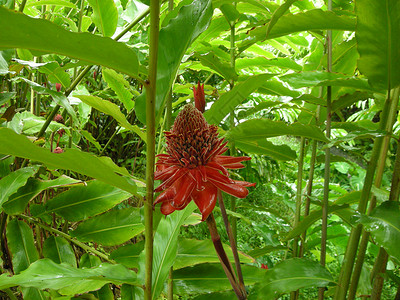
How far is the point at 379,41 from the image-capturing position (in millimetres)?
550

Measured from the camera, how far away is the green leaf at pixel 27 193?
2.35ft

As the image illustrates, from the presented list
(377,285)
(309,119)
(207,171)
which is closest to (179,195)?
(207,171)

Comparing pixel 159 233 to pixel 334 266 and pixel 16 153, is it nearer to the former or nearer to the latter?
pixel 16 153

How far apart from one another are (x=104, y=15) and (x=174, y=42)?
16.4 inches

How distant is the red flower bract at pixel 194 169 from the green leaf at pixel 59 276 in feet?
0.44

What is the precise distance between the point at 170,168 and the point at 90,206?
37cm

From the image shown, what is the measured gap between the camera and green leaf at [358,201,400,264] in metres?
0.50

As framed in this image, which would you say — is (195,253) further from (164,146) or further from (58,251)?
(58,251)

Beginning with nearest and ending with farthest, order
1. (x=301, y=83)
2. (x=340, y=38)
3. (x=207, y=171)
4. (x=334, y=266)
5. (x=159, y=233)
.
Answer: (x=207, y=171) < (x=159, y=233) < (x=301, y=83) < (x=340, y=38) < (x=334, y=266)

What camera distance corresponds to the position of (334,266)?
2.00 metres

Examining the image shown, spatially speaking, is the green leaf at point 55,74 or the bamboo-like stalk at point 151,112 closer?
the bamboo-like stalk at point 151,112

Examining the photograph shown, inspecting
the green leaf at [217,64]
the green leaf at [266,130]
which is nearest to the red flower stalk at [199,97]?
the green leaf at [266,130]

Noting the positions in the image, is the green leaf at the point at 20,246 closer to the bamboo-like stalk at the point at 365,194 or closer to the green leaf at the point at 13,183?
the green leaf at the point at 13,183

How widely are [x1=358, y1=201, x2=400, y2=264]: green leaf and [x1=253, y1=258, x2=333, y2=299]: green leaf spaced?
0.14 m
